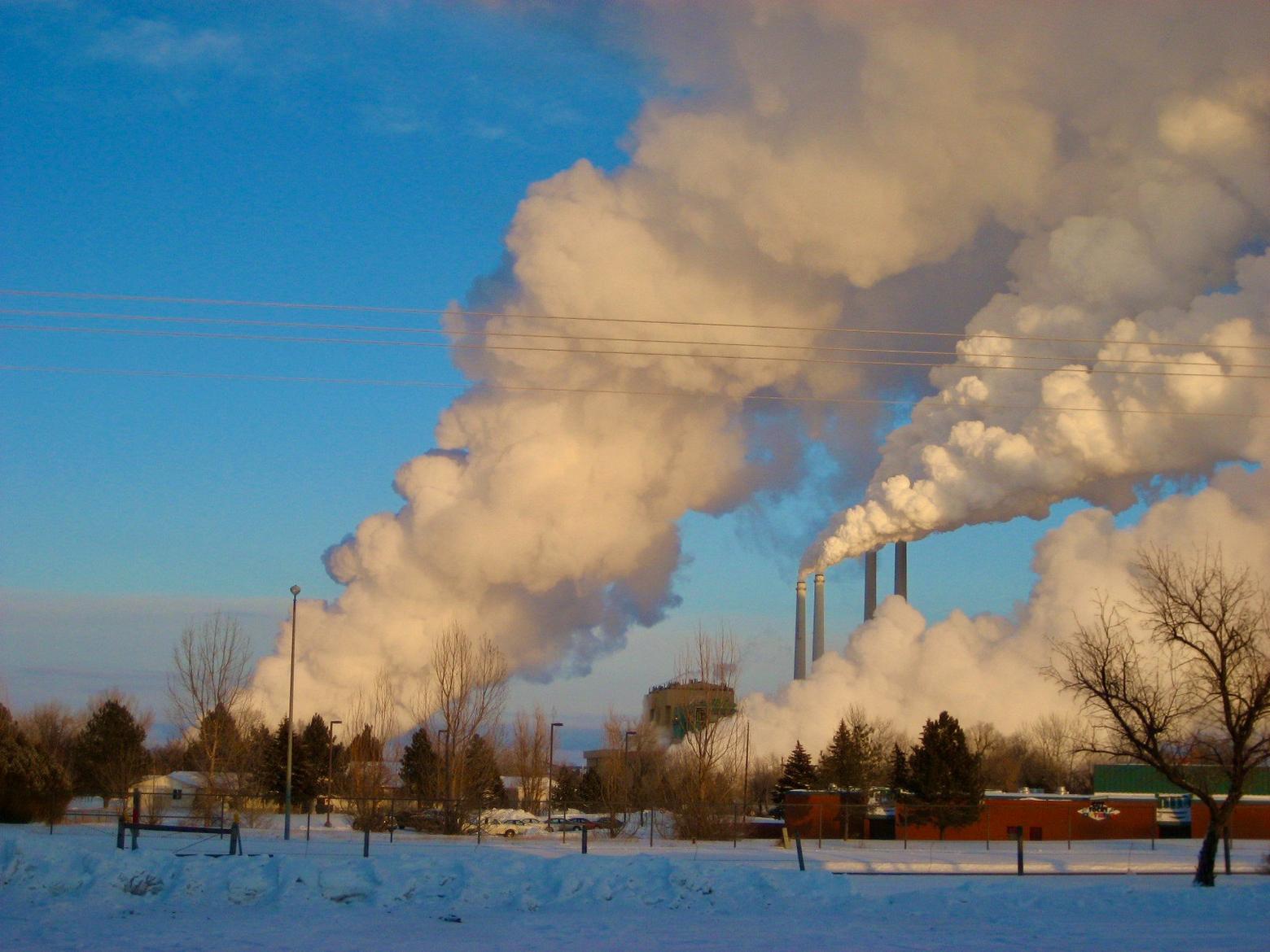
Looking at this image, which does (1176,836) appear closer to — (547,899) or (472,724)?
(472,724)

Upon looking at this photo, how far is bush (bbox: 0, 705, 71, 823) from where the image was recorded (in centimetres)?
4109

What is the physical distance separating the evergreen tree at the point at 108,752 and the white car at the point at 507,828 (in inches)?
964

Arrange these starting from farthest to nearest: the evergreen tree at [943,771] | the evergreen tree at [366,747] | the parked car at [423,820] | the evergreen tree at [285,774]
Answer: the evergreen tree at [366,747], the evergreen tree at [285,774], the evergreen tree at [943,771], the parked car at [423,820]

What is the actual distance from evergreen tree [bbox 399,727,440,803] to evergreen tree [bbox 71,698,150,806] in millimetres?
13655

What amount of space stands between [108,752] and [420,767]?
19088mm

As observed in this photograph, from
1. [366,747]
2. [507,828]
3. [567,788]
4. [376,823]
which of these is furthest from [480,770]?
[567,788]

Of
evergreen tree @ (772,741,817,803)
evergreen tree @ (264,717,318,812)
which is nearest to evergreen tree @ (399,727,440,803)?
evergreen tree @ (264,717,318,812)

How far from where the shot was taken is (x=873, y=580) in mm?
110688

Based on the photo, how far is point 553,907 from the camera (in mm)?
21141

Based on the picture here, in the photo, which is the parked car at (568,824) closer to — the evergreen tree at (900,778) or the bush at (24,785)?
the evergreen tree at (900,778)

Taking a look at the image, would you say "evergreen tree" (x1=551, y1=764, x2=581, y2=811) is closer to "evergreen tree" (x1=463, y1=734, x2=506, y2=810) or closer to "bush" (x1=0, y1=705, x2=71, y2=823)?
"evergreen tree" (x1=463, y1=734, x2=506, y2=810)

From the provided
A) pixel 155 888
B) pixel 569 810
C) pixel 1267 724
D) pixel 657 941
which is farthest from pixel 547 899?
pixel 569 810

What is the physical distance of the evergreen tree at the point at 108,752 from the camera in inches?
2689

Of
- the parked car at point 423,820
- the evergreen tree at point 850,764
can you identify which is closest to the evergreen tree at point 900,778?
the evergreen tree at point 850,764
